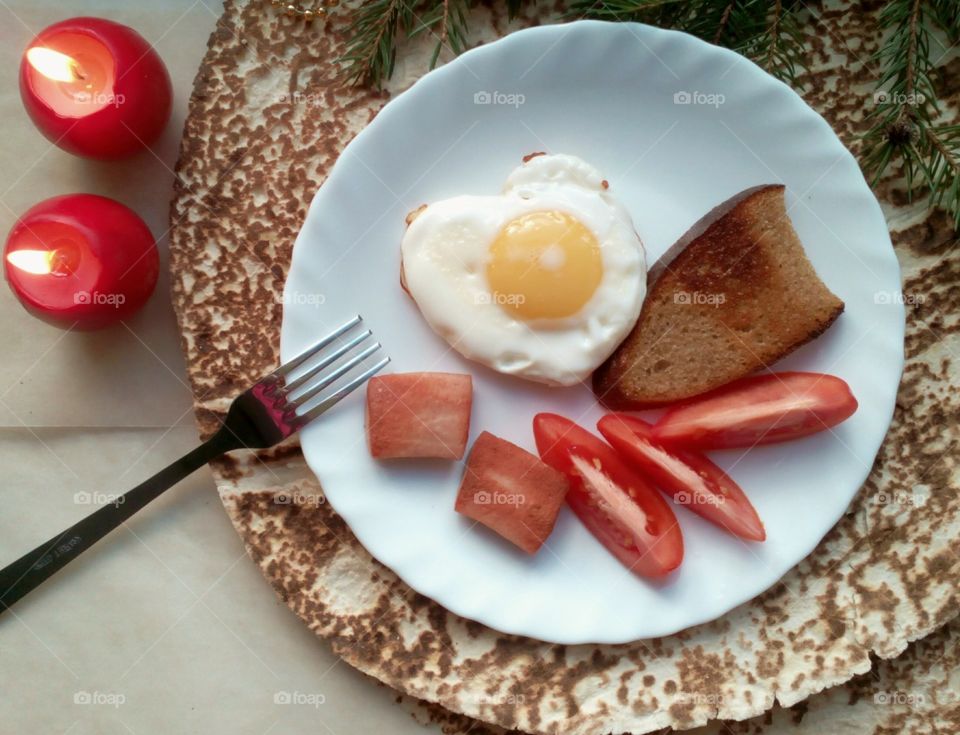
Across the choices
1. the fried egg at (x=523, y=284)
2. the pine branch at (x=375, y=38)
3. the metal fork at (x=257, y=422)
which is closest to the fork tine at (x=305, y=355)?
the metal fork at (x=257, y=422)

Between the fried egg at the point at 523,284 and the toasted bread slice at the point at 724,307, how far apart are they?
0.27 feet

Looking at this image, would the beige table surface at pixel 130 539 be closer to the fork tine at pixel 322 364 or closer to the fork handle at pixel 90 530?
the fork handle at pixel 90 530

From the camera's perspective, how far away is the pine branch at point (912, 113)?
7.14 feet

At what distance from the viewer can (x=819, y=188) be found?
89.9 inches

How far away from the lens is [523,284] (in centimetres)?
213

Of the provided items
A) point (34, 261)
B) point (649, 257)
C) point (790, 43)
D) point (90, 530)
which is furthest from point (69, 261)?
point (790, 43)

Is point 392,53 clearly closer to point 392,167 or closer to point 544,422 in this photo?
point 392,167

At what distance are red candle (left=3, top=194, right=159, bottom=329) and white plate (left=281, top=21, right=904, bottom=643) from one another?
0.45 meters

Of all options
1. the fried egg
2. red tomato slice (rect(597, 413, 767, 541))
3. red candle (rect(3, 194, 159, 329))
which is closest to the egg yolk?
the fried egg

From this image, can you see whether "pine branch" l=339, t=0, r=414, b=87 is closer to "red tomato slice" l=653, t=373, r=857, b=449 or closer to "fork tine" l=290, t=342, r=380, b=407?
"fork tine" l=290, t=342, r=380, b=407

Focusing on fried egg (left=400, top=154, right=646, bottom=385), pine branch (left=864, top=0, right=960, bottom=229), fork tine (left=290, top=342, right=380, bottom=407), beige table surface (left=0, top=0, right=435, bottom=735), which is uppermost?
pine branch (left=864, top=0, right=960, bottom=229)

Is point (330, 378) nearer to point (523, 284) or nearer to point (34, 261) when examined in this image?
point (523, 284)

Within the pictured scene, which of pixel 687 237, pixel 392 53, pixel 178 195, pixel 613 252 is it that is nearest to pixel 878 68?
pixel 687 237

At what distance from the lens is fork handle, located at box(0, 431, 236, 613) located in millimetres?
2279
